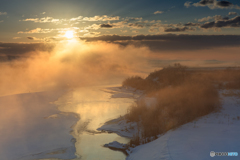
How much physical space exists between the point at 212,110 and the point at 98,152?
644cm

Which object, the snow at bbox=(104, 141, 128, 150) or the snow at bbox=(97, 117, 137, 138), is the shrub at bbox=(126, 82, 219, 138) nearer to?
the snow at bbox=(97, 117, 137, 138)

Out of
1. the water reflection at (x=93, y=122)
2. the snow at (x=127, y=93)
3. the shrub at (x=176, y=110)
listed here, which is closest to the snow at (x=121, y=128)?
the water reflection at (x=93, y=122)

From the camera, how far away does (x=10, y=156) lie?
7676 millimetres

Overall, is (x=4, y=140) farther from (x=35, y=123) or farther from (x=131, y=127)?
(x=131, y=127)

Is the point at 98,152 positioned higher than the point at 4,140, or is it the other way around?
the point at 4,140

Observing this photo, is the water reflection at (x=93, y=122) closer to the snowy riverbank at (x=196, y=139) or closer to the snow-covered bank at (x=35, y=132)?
the snow-covered bank at (x=35, y=132)

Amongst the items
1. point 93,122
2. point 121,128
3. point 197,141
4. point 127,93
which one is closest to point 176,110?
point 121,128

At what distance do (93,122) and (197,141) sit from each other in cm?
649

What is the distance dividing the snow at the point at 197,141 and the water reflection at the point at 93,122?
4.41 feet

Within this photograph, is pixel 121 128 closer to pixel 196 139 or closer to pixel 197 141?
pixel 196 139

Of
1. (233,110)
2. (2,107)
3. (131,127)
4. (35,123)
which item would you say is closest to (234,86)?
(233,110)

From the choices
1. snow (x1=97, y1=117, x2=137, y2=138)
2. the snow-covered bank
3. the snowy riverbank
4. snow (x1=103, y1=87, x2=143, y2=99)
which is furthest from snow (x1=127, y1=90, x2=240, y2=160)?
snow (x1=103, y1=87, x2=143, y2=99)

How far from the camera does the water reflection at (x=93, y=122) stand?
814 cm

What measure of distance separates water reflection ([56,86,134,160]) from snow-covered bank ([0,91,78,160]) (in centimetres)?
46
